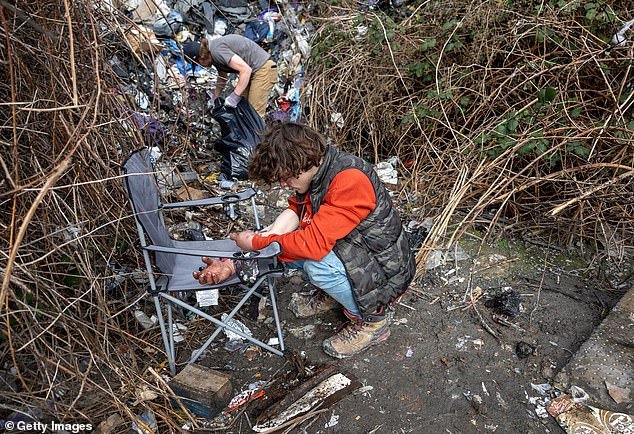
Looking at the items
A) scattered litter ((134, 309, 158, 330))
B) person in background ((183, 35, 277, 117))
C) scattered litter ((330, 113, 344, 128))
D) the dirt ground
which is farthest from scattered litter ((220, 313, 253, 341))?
scattered litter ((330, 113, 344, 128))


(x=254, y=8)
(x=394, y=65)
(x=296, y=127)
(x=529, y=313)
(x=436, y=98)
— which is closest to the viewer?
(x=296, y=127)

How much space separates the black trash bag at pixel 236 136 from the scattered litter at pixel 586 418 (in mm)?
3255

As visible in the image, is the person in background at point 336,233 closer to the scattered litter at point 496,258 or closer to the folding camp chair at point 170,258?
the folding camp chair at point 170,258

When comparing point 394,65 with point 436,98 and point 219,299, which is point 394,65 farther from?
point 219,299

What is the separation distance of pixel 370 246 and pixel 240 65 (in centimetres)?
288

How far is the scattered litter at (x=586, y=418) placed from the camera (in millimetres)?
2254

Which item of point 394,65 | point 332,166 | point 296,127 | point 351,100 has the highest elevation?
point 296,127

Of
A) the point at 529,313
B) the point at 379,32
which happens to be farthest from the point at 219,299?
the point at 379,32

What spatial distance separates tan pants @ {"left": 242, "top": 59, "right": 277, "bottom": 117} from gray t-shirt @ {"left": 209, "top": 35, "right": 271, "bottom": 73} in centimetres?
6

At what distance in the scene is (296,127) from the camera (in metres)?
2.40

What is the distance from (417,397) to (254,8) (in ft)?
19.1

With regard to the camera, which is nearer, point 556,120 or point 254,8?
point 556,120

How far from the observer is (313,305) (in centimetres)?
312

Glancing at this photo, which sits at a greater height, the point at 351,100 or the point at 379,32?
the point at 379,32
